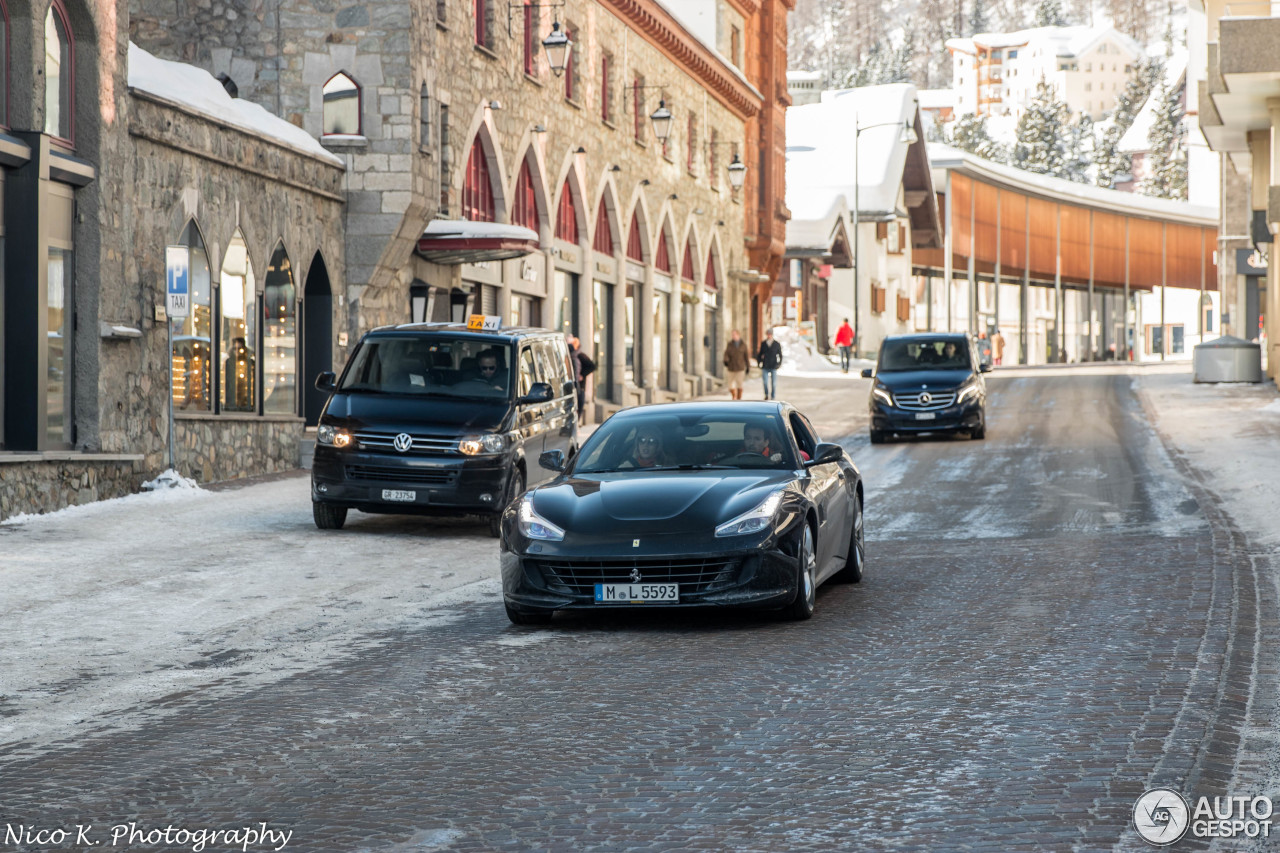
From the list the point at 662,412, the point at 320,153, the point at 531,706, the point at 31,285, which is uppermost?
the point at 320,153

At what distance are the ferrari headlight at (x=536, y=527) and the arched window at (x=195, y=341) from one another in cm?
1186

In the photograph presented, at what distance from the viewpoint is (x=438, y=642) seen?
9.54 meters

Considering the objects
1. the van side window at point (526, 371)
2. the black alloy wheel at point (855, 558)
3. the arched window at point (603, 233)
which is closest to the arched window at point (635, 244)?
the arched window at point (603, 233)

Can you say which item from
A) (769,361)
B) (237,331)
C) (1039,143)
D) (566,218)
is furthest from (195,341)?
(1039,143)

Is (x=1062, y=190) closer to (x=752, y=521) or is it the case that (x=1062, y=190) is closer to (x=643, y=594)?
(x=752, y=521)

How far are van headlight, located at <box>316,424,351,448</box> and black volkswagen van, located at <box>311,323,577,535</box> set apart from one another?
1 centimetres

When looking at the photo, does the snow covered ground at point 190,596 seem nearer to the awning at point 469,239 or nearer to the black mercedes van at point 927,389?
the awning at point 469,239

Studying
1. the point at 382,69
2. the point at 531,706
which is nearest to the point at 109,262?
the point at 382,69

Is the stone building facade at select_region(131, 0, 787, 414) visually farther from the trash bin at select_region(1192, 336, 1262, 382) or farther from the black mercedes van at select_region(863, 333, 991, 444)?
the trash bin at select_region(1192, 336, 1262, 382)

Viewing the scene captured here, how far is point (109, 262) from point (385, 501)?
5683 mm

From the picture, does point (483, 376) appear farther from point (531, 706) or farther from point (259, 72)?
point (259, 72)

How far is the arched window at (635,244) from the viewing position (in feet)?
137

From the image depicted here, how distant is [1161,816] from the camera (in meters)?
5.45

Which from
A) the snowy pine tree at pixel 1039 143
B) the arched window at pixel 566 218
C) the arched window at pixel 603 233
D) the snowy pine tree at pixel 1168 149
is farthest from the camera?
the snowy pine tree at pixel 1039 143
